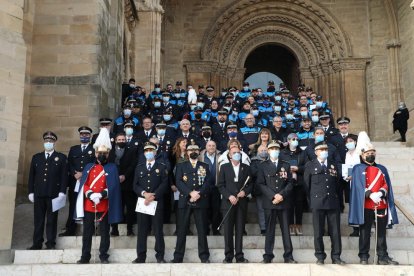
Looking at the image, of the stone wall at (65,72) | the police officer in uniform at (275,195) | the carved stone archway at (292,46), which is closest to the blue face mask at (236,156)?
the police officer in uniform at (275,195)

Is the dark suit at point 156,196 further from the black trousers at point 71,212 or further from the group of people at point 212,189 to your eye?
the black trousers at point 71,212

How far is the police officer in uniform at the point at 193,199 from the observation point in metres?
5.76

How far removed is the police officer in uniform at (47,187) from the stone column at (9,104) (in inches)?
11.1

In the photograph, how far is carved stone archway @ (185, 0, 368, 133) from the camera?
1719 centimetres

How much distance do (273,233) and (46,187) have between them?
3.04 m

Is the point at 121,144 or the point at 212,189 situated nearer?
the point at 212,189

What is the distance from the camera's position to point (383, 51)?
56.3 ft

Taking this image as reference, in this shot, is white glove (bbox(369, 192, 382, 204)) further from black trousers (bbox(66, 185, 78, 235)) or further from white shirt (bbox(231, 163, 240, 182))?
black trousers (bbox(66, 185, 78, 235))

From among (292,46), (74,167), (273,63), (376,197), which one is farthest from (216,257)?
(273,63)

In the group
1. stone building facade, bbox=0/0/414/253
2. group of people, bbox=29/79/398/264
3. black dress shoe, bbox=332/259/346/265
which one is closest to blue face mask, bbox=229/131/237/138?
group of people, bbox=29/79/398/264

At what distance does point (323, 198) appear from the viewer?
5750mm

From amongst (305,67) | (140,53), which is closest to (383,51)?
(305,67)

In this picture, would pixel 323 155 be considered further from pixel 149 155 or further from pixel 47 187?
pixel 47 187

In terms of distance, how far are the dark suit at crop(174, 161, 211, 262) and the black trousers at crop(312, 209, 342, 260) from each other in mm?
1307
